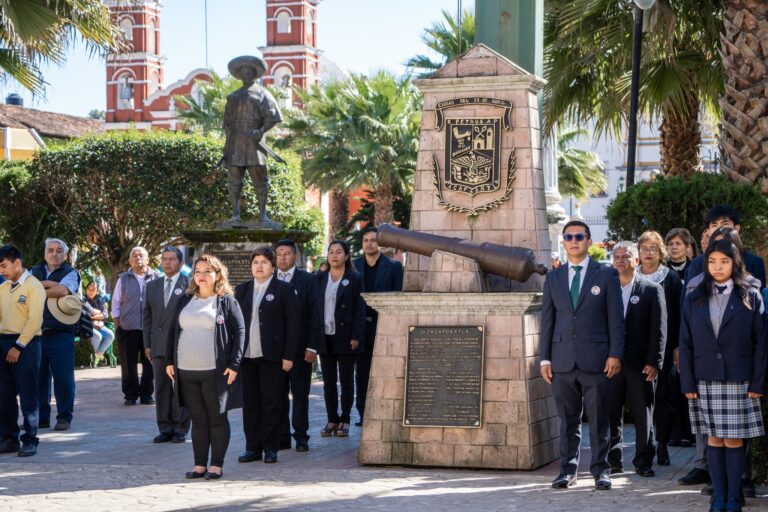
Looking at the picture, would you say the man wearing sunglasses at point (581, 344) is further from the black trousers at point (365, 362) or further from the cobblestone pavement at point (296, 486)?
the black trousers at point (365, 362)

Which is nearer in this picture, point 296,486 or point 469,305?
point 296,486

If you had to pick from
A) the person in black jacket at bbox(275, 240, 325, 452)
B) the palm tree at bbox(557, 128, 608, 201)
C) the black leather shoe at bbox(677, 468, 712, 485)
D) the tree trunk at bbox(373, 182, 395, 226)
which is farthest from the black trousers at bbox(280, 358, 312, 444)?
the palm tree at bbox(557, 128, 608, 201)

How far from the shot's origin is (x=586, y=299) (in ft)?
28.9

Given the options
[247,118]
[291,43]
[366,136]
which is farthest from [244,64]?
[291,43]

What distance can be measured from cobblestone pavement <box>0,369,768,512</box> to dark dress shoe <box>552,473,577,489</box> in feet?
0.24

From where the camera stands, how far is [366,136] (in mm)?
33812

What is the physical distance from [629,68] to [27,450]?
35.5ft

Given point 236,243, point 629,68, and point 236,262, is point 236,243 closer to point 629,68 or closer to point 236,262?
point 236,262

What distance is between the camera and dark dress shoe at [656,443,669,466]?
10.0 metres

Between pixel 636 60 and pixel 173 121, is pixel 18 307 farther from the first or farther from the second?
pixel 173 121

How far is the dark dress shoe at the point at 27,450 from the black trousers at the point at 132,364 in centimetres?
399

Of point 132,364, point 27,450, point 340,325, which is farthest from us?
point 132,364

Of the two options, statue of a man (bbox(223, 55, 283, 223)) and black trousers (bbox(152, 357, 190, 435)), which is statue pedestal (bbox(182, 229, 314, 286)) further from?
black trousers (bbox(152, 357, 190, 435))

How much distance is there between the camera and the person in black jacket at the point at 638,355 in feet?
31.1
